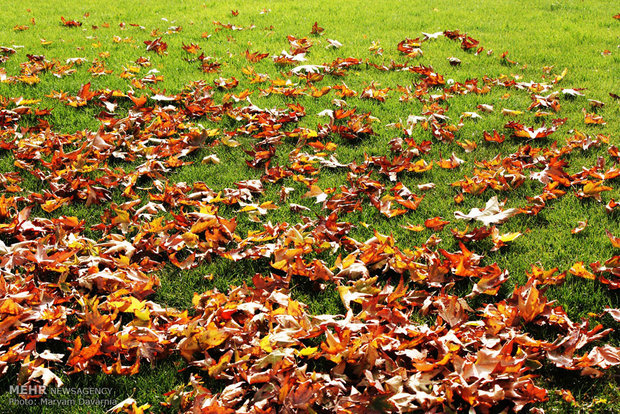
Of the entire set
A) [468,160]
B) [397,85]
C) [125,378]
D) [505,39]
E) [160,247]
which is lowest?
[125,378]

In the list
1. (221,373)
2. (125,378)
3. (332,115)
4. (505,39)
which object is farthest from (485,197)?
(505,39)

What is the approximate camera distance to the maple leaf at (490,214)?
3107 mm

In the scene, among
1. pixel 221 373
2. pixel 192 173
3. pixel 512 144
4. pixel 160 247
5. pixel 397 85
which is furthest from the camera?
pixel 397 85

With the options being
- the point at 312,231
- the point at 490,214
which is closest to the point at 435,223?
the point at 490,214

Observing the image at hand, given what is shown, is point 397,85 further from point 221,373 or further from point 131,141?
point 221,373

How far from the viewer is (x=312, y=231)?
10.1 feet

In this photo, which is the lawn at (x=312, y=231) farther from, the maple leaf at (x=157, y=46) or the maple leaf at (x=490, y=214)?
the maple leaf at (x=157, y=46)

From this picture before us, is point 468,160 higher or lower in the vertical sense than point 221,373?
higher

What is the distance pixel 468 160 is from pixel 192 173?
2.25m

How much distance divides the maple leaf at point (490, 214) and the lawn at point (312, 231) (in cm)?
1

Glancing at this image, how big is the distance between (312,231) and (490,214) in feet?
3.92

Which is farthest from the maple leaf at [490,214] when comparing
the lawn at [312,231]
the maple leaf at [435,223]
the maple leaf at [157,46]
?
the maple leaf at [157,46]

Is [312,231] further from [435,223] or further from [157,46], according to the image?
[157,46]

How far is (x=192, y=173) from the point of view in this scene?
12.5 ft
